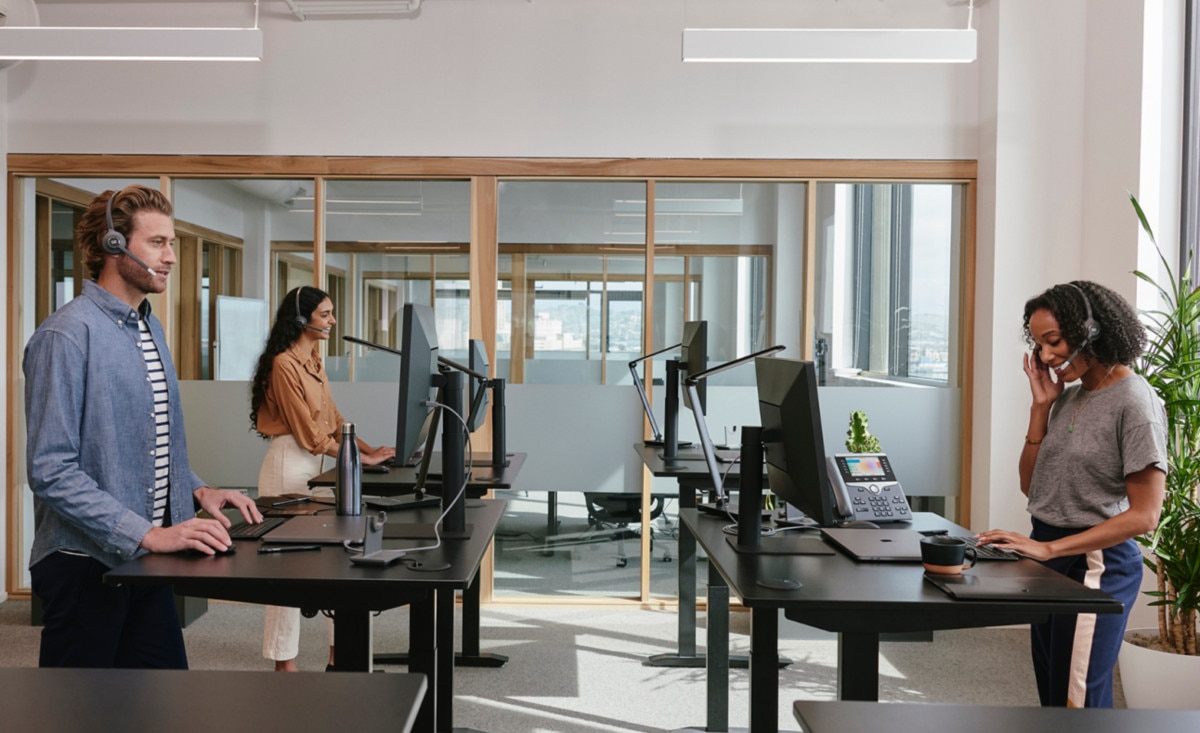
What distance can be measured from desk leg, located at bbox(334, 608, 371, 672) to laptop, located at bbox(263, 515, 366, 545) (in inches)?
8.3

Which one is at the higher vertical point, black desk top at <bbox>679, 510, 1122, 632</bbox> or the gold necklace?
the gold necklace

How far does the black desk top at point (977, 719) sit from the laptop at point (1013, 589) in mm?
641

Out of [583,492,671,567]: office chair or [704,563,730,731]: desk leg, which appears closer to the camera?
[704,563,730,731]: desk leg

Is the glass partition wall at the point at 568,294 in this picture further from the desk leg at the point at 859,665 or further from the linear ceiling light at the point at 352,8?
the desk leg at the point at 859,665

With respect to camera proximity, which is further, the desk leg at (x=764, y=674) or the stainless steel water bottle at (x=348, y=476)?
the stainless steel water bottle at (x=348, y=476)

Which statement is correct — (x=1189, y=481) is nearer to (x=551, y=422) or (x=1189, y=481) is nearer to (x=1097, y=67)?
(x=1097, y=67)

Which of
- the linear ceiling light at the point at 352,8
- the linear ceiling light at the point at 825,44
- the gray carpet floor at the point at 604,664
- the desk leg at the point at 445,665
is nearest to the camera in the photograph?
the desk leg at the point at 445,665

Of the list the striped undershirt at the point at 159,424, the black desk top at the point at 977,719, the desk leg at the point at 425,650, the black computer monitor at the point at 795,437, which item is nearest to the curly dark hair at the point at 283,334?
the striped undershirt at the point at 159,424

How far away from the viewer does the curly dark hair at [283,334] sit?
152 inches

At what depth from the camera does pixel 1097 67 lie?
4.62 meters

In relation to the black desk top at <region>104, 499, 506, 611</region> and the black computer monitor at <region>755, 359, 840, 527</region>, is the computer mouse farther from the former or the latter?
the black computer monitor at <region>755, 359, 840, 527</region>

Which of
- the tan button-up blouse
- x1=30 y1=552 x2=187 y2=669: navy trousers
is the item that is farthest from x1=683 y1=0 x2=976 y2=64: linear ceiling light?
x1=30 y1=552 x2=187 y2=669: navy trousers

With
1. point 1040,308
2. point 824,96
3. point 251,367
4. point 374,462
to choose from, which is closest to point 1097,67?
point 824,96

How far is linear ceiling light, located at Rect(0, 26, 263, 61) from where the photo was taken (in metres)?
4.00
